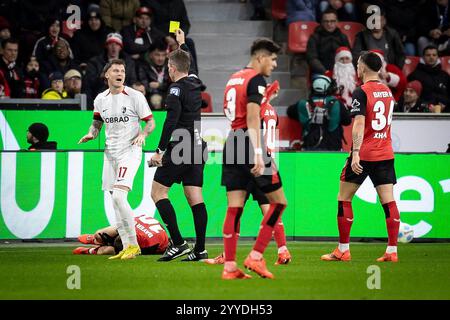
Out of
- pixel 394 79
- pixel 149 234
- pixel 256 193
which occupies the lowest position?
pixel 149 234

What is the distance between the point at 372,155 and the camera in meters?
11.6

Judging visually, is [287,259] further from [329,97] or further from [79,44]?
[79,44]

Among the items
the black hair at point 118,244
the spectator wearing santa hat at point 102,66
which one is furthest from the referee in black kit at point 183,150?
the spectator wearing santa hat at point 102,66

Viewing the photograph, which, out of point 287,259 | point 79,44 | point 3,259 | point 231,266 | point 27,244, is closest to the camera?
point 231,266

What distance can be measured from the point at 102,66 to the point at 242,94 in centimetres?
858

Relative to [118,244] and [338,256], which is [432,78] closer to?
[338,256]

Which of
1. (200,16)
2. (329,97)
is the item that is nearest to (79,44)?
(200,16)

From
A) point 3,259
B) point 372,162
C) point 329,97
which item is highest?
point 329,97

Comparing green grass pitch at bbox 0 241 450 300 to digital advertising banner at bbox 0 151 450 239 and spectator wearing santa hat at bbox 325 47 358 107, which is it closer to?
digital advertising banner at bbox 0 151 450 239

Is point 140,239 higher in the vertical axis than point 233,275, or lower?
higher

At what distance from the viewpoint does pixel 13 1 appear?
62.7 feet

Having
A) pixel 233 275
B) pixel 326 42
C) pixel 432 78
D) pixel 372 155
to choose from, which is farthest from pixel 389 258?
pixel 432 78

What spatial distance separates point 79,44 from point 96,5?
3.02ft

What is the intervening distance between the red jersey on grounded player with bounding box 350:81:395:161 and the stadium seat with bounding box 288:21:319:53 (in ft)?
26.4
